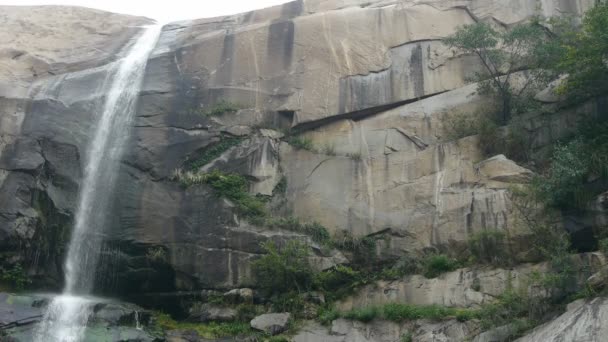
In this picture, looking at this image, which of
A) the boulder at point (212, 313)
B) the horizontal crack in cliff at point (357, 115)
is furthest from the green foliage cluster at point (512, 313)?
the horizontal crack in cliff at point (357, 115)

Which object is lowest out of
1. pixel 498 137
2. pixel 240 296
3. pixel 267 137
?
pixel 240 296

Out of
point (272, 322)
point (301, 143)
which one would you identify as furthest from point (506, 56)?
point (272, 322)

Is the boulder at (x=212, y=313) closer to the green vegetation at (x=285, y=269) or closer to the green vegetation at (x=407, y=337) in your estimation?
the green vegetation at (x=285, y=269)

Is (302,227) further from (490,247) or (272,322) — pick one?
(490,247)

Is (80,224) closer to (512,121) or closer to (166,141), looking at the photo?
(166,141)

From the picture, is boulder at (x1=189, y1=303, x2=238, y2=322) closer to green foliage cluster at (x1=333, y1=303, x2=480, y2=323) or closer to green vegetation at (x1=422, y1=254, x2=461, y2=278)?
green foliage cluster at (x1=333, y1=303, x2=480, y2=323)

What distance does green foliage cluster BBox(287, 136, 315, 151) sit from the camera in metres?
23.4

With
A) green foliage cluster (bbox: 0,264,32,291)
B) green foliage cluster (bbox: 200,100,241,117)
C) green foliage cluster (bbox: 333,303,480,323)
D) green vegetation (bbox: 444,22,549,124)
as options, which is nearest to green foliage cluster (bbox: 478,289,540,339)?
green foliage cluster (bbox: 333,303,480,323)

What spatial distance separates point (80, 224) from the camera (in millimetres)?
22062

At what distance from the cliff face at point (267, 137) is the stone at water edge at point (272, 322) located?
1419 mm

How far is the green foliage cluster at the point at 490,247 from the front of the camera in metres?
18.7

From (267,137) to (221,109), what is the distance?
81.5 inches

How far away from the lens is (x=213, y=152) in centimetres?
2352

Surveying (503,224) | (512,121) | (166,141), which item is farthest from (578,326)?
(166,141)
